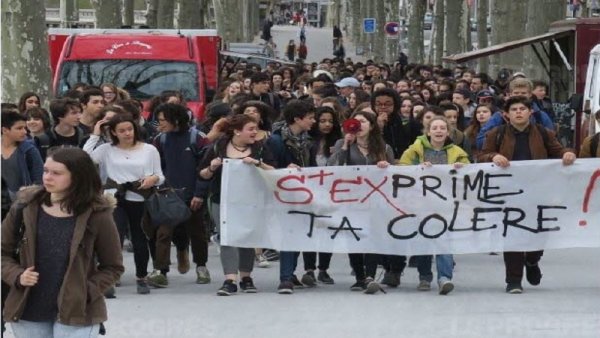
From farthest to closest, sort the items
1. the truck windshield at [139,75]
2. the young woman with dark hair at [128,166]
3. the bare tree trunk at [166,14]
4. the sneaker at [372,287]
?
1. the bare tree trunk at [166,14]
2. the truck windshield at [139,75]
3. the sneaker at [372,287]
4. the young woman with dark hair at [128,166]

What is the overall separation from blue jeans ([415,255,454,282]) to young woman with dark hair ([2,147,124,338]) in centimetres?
547

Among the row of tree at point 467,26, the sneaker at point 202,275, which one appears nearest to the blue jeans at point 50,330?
the sneaker at point 202,275

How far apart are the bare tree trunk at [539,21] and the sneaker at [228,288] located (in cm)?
2077

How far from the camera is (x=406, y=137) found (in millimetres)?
14398

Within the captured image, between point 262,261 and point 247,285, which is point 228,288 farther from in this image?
point 262,261

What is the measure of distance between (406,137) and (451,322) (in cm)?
361

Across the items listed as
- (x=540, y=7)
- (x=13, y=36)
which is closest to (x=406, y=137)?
(x=13, y=36)

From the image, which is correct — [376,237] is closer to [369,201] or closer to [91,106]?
[369,201]

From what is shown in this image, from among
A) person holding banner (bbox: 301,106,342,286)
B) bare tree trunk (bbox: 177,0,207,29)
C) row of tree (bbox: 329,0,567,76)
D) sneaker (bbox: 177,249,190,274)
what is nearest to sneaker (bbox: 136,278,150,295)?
sneaker (bbox: 177,249,190,274)

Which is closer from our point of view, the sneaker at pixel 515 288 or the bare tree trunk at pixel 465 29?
the sneaker at pixel 515 288

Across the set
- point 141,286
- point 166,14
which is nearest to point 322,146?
point 141,286

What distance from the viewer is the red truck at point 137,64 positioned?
22.2 m

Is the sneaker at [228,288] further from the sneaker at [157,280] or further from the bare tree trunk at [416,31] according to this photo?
the bare tree trunk at [416,31]

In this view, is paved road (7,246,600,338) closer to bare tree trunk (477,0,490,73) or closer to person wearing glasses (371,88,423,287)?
person wearing glasses (371,88,423,287)
